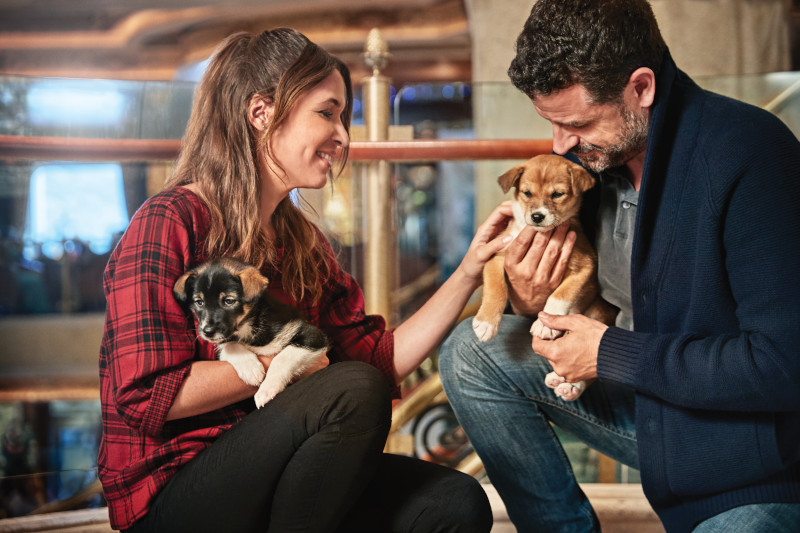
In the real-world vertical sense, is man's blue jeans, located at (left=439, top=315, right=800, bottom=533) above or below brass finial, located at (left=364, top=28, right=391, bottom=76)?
below

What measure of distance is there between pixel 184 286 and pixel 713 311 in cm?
84

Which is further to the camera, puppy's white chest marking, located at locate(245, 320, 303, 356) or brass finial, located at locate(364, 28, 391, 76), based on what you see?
brass finial, located at locate(364, 28, 391, 76)

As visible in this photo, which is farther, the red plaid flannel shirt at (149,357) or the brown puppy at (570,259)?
the brown puppy at (570,259)

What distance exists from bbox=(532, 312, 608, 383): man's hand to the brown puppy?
0.07 meters

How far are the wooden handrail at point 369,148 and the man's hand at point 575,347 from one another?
0.66m

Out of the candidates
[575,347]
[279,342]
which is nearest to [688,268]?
[575,347]

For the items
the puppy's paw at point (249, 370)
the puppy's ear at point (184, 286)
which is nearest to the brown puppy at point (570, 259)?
the puppy's paw at point (249, 370)

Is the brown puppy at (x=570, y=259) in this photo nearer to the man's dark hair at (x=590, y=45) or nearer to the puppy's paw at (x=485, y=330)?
the puppy's paw at (x=485, y=330)

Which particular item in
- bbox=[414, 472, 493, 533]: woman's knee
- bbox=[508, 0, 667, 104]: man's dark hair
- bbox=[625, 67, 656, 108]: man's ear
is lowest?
bbox=[414, 472, 493, 533]: woman's knee

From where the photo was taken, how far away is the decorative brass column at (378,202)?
188 centimetres

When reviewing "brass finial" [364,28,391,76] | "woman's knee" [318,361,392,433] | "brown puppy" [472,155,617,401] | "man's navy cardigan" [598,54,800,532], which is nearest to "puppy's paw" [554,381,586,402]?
"brown puppy" [472,155,617,401]

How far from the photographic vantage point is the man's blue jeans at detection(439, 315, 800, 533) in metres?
1.39

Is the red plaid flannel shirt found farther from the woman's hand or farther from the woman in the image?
the woman's hand

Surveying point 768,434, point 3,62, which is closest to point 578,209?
point 768,434
